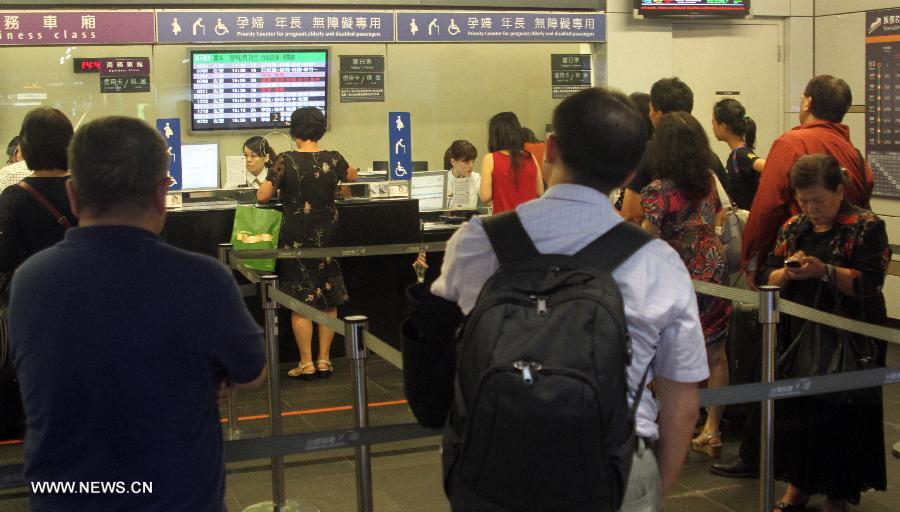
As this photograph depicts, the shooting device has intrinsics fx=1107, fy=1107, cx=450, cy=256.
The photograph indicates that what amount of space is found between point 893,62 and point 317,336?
478cm

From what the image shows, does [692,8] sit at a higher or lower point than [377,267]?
higher

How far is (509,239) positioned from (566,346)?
0.27 meters

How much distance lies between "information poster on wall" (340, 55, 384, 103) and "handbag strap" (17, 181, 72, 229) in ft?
16.4

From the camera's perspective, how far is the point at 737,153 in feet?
20.0

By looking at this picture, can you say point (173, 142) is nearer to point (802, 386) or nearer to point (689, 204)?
point (689, 204)

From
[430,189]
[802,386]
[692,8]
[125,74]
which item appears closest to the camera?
[802,386]

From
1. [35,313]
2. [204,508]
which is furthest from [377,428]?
[35,313]

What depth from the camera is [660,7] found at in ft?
29.6

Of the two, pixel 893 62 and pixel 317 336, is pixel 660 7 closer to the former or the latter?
pixel 893 62

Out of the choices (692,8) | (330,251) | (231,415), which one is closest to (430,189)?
(330,251)

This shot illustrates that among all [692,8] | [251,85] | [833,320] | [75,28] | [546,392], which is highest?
[692,8]

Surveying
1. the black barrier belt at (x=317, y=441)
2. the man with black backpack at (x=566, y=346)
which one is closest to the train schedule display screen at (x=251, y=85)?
the black barrier belt at (x=317, y=441)

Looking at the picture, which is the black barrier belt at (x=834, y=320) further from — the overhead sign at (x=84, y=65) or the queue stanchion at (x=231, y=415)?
the overhead sign at (x=84, y=65)

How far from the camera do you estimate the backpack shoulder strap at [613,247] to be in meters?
1.97
